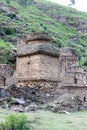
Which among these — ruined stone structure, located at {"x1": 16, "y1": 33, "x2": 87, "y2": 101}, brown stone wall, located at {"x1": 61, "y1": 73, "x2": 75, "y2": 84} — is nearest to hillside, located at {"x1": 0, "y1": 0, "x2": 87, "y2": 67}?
brown stone wall, located at {"x1": 61, "y1": 73, "x2": 75, "y2": 84}

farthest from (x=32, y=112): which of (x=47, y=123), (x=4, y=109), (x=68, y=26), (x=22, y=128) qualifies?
(x=68, y=26)

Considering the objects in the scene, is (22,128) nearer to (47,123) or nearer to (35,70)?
(47,123)

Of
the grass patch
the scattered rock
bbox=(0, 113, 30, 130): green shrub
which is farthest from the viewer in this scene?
the scattered rock

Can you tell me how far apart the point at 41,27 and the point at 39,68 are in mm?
49853

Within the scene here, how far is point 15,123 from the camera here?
41.3 ft

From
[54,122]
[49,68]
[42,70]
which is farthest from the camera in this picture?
[49,68]

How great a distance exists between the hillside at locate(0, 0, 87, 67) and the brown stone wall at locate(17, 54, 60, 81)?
504 inches

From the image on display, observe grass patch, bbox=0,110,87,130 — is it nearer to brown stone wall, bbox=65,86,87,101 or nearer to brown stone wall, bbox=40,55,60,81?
brown stone wall, bbox=40,55,60,81

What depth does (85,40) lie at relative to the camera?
87750 millimetres

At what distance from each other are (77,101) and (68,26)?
3193 inches

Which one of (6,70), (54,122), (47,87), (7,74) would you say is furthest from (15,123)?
(6,70)

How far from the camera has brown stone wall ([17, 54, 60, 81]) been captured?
72.8 ft

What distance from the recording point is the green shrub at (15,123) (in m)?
12.3

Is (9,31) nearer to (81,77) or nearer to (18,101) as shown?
(81,77)
